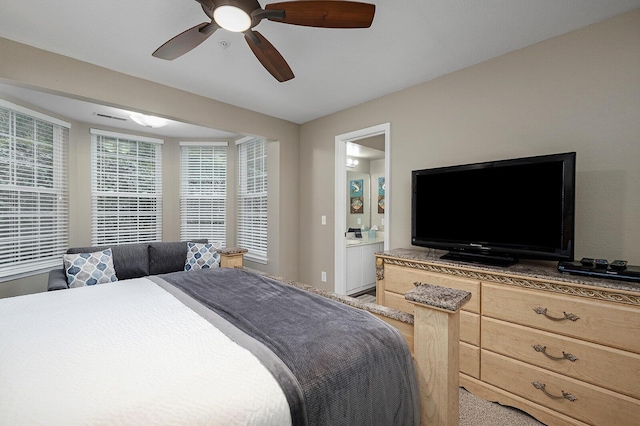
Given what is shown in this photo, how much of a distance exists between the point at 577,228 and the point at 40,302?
3.49 m

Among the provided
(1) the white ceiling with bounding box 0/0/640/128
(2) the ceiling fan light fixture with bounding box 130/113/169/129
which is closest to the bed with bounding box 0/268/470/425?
(1) the white ceiling with bounding box 0/0/640/128

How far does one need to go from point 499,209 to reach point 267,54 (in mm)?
2059

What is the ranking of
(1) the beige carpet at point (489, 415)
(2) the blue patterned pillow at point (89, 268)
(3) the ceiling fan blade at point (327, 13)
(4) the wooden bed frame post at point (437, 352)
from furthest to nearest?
1. (2) the blue patterned pillow at point (89, 268)
2. (1) the beige carpet at point (489, 415)
3. (3) the ceiling fan blade at point (327, 13)
4. (4) the wooden bed frame post at point (437, 352)

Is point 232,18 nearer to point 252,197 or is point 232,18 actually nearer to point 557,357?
point 557,357

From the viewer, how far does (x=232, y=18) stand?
151 cm

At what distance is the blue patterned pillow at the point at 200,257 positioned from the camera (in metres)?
3.78

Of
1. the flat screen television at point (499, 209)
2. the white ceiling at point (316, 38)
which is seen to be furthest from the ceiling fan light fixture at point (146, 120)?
the flat screen television at point (499, 209)

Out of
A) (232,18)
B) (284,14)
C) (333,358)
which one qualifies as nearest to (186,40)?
(232,18)

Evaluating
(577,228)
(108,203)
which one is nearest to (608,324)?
(577,228)

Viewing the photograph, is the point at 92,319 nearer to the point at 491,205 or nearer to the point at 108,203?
the point at 491,205

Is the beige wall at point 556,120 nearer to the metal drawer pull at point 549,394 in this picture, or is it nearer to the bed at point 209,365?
the metal drawer pull at point 549,394

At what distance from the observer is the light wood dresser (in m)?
1.51

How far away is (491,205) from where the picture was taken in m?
2.23

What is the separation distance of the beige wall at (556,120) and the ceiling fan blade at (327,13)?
5.10 feet
